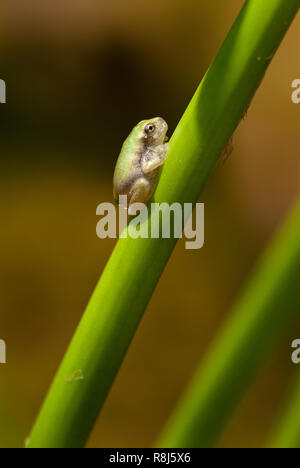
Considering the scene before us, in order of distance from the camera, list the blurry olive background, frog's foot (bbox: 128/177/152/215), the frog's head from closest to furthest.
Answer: frog's foot (bbox: 128/177/152/215) → the frog's head → the blurry olive background

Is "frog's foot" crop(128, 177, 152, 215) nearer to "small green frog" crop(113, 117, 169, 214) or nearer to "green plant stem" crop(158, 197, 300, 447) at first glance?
"small green frog" crop(113, 117, 169, 214)

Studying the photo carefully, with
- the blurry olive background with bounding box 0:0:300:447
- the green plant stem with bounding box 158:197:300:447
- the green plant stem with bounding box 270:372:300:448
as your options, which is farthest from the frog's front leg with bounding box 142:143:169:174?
the blurry olive background with bounding box 0:0:300:447

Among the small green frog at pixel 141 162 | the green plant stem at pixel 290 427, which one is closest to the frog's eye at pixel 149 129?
the small green frog at pixel 141 162

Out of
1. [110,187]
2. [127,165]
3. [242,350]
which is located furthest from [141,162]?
[110,187]

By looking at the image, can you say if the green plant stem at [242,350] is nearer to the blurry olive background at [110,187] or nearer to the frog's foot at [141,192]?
the frog's foot at [141,192]

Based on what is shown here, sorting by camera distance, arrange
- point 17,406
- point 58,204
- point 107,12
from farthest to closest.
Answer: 1. point 58,204
2. point 107,12
3. point 17,406

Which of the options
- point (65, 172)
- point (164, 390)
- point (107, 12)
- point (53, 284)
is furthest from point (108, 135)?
point (164, 390)

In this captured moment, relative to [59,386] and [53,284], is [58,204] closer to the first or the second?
[53,284]
